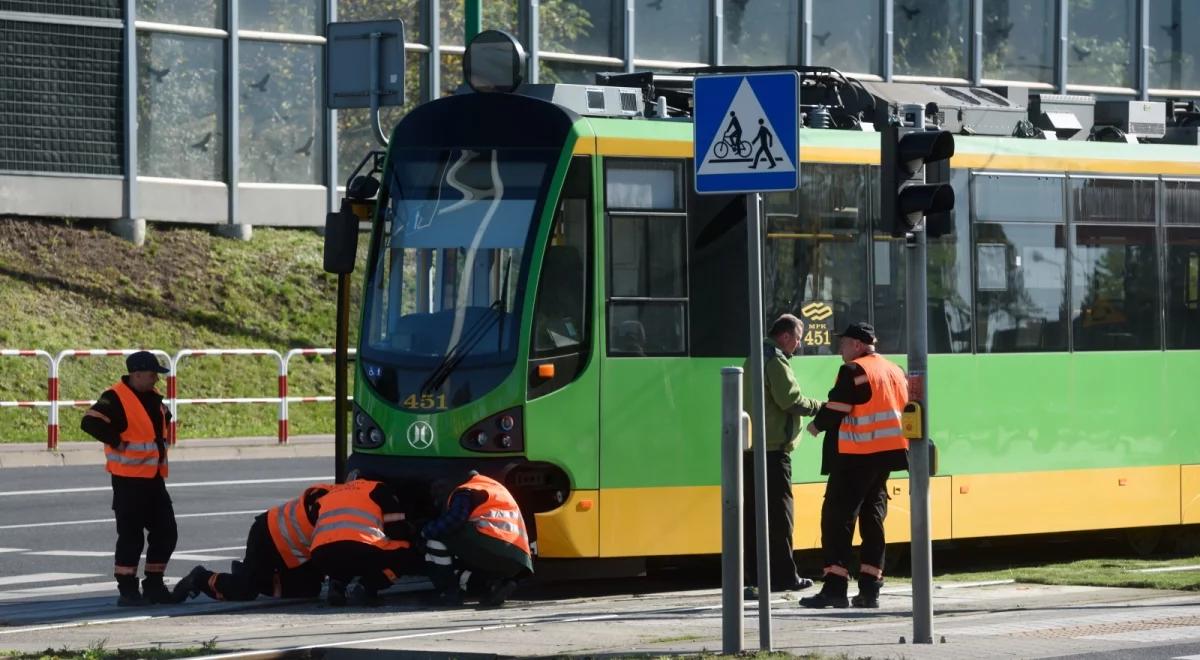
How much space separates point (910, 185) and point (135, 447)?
17.2 feet

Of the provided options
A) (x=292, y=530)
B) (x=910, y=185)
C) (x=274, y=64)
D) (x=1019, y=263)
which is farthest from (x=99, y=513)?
(x=274, y=64)

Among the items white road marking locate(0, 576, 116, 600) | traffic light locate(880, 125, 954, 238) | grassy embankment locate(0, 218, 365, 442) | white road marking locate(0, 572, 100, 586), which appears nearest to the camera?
traffic light locate(880, 125, 954, 238)

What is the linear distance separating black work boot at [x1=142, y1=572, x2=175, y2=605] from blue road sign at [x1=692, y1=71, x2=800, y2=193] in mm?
4761

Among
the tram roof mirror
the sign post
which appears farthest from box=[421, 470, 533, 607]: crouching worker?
the sign post

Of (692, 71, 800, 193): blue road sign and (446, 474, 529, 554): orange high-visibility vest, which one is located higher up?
(692, 71, 800, 193): blue road sign

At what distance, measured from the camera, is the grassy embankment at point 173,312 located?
25.9 m

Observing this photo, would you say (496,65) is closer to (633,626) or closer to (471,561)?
(471,561)

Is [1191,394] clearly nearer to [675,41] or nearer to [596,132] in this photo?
[596,132]

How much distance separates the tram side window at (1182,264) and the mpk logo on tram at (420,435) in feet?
19.6

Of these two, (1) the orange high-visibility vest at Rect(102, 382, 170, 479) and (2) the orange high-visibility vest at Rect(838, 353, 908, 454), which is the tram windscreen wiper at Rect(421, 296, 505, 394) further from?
(2) the orange high-visibility vest at Rect(838, 353, 908, 454)

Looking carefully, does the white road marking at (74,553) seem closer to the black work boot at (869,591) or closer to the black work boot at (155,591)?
the black work boot at (155,591)

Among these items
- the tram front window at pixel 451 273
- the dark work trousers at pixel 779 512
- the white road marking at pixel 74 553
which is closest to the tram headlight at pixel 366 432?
the tram front window at pixel 451 273

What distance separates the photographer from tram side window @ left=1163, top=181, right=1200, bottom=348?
636 inches

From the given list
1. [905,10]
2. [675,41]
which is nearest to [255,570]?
[675,41]
